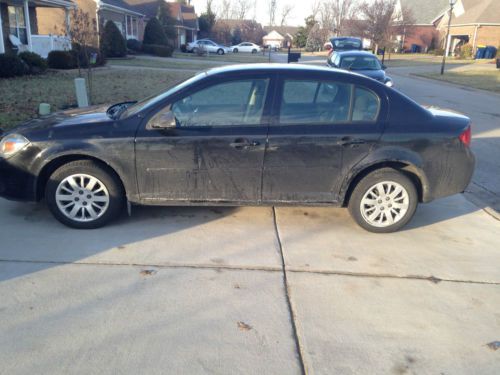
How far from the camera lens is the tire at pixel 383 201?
16.0 ft

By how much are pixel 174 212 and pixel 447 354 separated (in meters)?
3.23

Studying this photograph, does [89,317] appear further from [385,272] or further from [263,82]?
[263,82]

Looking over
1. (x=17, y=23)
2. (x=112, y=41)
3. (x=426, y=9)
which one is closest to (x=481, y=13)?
(x=426, y=9)

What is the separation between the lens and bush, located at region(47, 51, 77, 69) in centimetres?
2181

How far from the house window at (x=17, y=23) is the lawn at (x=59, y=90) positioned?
4.20 meters

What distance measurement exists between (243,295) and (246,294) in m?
0.03

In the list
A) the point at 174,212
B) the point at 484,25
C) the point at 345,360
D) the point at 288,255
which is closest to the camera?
the point at 345,360

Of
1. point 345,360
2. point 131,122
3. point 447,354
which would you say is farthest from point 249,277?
point 131,122

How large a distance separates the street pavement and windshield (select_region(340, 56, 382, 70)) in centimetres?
1188

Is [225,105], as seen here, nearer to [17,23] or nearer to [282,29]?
[17,23]

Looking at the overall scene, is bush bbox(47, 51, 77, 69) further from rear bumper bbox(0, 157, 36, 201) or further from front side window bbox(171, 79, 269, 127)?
front side window bbox(171, 79, 269, 127)

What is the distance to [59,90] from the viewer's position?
14844 mm

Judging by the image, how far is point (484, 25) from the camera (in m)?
47.2

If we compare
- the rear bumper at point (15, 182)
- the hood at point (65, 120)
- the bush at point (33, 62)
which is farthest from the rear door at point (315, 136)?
the bush at point (33, 62)
